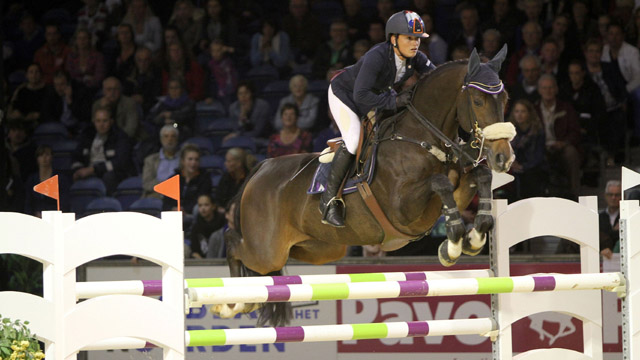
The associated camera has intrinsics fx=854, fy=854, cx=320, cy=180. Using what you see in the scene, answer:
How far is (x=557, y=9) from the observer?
8234mm

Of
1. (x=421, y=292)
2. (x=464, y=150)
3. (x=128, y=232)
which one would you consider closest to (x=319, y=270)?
(x=464, y=150)

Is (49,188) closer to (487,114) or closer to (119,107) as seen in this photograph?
(487,114)

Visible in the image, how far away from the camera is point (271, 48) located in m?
8.91

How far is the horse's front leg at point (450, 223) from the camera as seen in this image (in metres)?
4.10

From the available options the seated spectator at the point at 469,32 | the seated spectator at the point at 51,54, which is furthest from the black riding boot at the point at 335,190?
the seated spectator at the point at 51,54

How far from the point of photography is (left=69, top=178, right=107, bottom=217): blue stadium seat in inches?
332

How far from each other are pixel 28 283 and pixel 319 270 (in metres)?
2.41

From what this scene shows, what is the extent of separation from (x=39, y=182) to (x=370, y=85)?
17.0 ft

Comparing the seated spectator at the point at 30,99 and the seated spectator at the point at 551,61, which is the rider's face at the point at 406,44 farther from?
→ the seated spectator at the point at 30,99

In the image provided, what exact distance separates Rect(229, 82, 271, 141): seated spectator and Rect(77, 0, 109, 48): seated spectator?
2.01 meters

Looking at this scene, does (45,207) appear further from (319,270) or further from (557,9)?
(557,9)

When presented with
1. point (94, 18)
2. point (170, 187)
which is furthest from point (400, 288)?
point (94, 18)

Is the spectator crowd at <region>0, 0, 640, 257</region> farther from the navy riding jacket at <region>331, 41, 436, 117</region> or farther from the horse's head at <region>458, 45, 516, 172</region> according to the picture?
the horse's head at <region>458, 45, 516, 172</region>

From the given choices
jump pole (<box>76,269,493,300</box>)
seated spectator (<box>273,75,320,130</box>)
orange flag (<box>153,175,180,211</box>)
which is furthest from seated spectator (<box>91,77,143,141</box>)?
orange flag (<box>153,175,180,211</box>)
